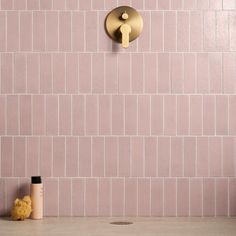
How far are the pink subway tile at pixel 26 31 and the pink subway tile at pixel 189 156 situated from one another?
0.75 meters

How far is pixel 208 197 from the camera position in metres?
2.34

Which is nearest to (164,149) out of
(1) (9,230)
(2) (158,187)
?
(2) (158,187)

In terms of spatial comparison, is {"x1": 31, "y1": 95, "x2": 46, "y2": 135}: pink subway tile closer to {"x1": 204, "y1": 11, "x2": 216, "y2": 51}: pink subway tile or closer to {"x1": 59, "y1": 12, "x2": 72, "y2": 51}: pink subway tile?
{"x1": 59, "y1": 12, "x2": 72, "y2": 51}: pink subway tile

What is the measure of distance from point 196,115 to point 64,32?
639 mm

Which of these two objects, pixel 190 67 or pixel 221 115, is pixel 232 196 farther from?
pixel 190 67

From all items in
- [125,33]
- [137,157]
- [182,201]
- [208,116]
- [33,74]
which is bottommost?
[182,201]

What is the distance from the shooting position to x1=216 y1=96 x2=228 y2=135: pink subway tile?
7.70 feet

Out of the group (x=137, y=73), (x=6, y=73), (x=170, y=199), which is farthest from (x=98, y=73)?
(x=170, y=199)

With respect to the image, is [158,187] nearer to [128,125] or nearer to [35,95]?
[128,125]

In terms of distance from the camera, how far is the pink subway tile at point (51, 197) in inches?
92.0

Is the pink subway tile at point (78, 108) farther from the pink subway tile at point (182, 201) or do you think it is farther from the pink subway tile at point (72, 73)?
the pink subway tile at point (182, 201)

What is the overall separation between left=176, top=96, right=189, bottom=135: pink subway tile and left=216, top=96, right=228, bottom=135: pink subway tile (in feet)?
0.41

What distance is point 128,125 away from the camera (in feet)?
7.70

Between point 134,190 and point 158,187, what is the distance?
99 millimetres
